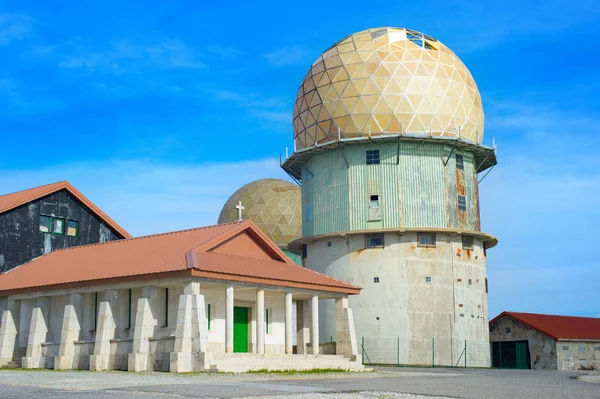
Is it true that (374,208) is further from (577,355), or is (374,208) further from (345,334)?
(577,355)

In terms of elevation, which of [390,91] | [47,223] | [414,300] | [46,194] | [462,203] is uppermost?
[390,91]

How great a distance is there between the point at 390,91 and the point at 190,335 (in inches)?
952

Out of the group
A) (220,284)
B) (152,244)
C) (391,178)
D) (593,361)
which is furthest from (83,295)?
(593,361)

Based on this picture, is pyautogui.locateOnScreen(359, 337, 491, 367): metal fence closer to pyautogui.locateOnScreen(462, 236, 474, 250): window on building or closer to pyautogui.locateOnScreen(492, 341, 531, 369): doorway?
pyautogui.locateOnScreen(462, 236, 474, 250): window on building

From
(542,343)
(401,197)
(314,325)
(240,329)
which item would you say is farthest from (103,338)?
(542,343)

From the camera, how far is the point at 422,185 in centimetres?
4688

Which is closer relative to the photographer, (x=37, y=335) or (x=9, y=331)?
(x=37, y=335)

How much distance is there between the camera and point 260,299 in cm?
3170

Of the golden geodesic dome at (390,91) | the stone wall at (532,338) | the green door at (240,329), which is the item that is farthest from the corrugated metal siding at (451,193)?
the green door at (240,329)

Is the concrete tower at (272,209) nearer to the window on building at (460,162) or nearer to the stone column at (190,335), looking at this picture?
the window on building at (460,162)

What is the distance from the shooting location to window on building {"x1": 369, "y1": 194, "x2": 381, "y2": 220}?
1842 inches

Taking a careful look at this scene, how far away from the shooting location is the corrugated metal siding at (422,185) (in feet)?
152

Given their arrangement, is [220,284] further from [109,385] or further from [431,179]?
[431,179]

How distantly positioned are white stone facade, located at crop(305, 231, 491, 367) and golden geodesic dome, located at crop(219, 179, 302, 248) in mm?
19762
